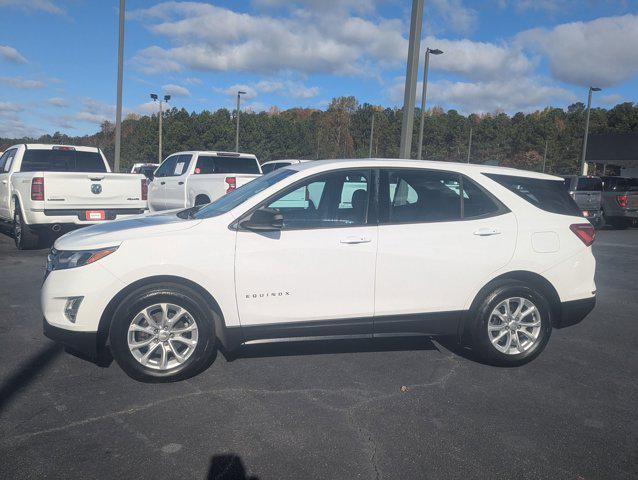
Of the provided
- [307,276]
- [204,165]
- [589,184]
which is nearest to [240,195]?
[307,276]

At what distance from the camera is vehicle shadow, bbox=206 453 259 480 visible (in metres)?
2.95

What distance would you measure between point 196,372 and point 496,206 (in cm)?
294

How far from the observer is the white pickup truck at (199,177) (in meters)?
11.9

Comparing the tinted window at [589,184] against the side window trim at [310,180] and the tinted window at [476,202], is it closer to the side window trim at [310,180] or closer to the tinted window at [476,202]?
the tinted window at [476,202]

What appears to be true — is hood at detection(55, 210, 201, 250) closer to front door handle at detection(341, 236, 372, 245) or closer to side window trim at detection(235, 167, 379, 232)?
side window trim at detection(235, 167, 379, 232)

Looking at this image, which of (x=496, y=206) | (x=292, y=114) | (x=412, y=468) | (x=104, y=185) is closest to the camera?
(x=412, y=468)

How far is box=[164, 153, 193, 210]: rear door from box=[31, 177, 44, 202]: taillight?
354 cm

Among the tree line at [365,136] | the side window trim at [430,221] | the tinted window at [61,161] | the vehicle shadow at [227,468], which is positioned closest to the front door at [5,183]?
the tinted window at [61,161]

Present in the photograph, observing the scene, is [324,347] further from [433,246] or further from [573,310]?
[573,310]

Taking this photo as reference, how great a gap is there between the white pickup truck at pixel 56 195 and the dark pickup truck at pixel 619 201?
16.3m

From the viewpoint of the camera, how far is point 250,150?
7375 cm

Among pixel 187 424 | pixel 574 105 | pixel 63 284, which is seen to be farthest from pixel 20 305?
pixel 574 105

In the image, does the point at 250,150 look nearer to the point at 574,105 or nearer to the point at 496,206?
the point at 496,206

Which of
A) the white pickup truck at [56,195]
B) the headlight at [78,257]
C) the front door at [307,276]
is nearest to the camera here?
the headlight at [78,257]
